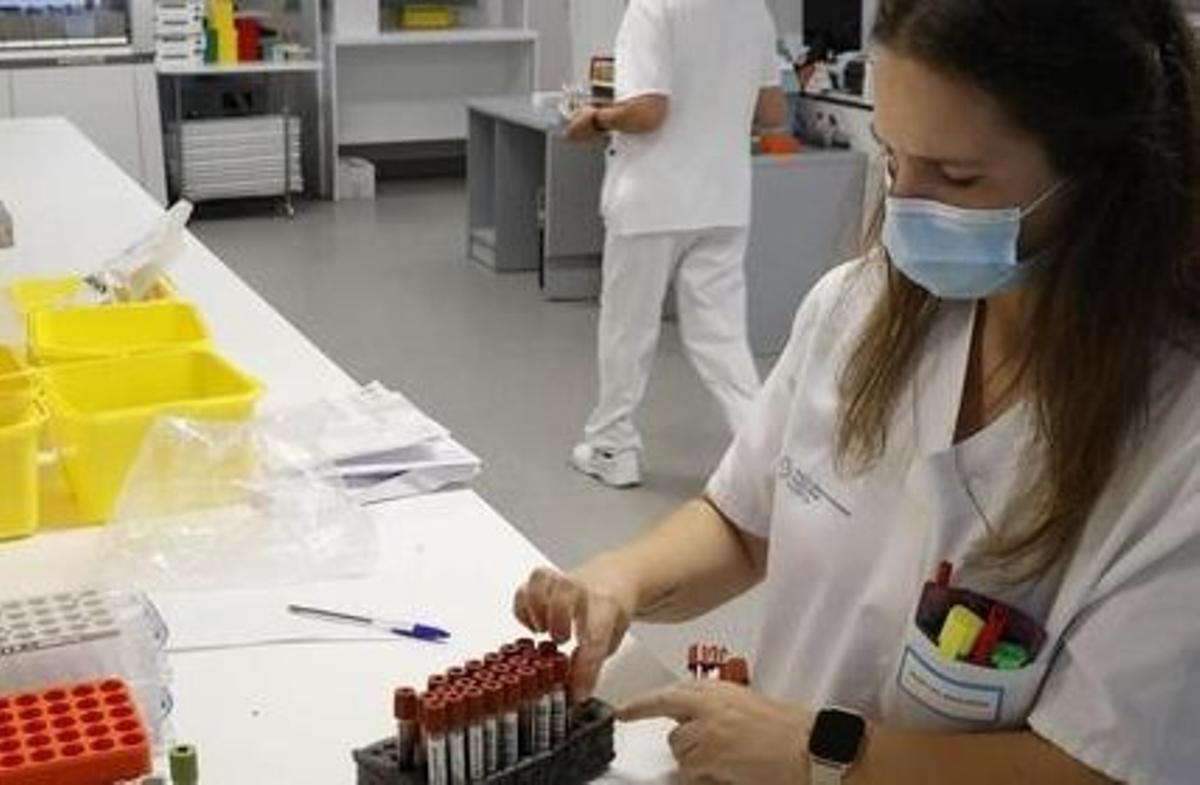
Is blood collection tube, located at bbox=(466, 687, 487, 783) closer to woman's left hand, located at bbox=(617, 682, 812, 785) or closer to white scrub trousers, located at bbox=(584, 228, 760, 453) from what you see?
woman's left hand, located at bbox=(617, 682, 812, 785)

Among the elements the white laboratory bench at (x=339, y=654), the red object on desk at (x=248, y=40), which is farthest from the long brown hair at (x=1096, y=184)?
the red object on desk at (x=248, y=40)

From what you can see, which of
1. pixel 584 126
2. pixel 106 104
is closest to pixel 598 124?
pixel 584 126

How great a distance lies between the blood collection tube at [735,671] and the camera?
1292mm

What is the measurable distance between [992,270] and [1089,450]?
0.16 meters

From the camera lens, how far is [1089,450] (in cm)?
102

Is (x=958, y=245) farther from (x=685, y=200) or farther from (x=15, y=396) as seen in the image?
(x=685, y=200)

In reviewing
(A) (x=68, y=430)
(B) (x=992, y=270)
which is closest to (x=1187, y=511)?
(B) (x=992, y=270)

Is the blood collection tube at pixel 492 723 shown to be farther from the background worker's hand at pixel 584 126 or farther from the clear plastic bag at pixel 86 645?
the background worker's hand at pixel 584 126

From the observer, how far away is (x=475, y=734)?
3.49ft

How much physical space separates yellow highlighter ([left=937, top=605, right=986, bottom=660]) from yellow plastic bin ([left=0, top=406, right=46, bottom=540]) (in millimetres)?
1001

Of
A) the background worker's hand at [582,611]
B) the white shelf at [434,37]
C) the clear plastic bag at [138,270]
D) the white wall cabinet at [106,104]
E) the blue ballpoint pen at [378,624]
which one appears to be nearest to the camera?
the background worker's hand at [582,611]

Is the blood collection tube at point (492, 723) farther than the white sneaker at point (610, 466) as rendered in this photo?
No

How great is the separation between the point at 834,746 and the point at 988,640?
0.47ft

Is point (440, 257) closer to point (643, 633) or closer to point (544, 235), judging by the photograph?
point (544, 235)
